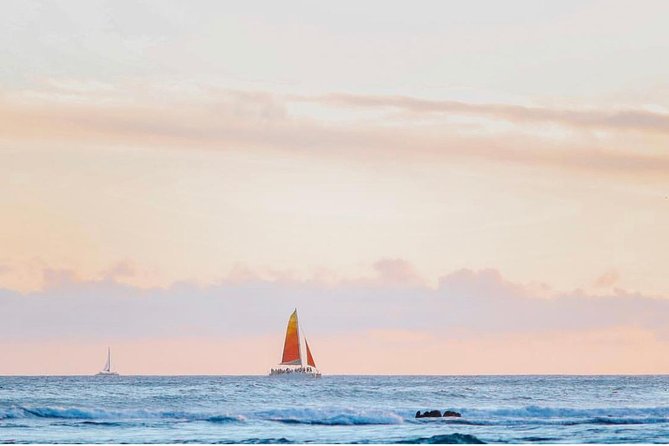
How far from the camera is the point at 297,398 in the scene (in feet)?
254

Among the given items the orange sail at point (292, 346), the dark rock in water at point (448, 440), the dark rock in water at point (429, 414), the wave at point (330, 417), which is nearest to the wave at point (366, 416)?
the wave at point (330, 417)

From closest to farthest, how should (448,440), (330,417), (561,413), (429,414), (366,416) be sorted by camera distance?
(448,440), (366,416), (330,417), (429,414), (561,413)

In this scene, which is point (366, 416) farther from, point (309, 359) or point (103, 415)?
point (309, 359)

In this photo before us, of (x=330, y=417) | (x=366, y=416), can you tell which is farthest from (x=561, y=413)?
(x=330, y=417)

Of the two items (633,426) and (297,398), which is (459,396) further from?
(633,426)

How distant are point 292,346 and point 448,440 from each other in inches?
3704

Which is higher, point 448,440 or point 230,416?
point 230,416

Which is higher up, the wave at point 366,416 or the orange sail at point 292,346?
the orange sail at point 292,346

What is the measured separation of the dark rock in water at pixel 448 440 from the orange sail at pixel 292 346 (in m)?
91.1

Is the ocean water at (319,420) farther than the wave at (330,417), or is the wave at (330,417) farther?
the wave at (330,417)

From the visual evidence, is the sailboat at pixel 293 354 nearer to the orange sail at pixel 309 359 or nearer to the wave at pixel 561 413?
the orange sail at pixel 309 359

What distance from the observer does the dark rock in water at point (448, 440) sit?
41.8 m

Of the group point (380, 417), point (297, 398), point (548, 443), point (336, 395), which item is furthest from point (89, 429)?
point (336, 395)

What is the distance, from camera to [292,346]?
444ft
